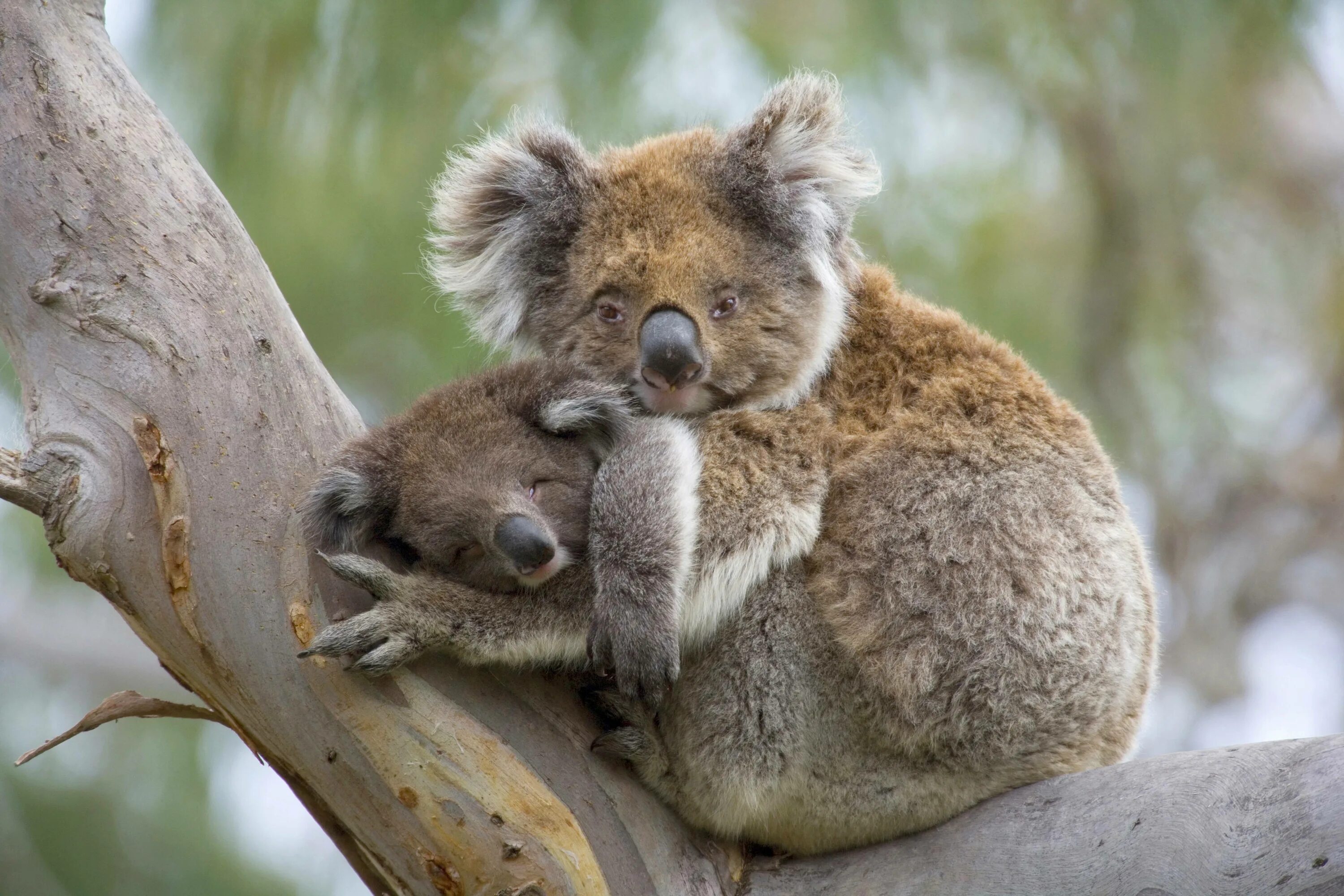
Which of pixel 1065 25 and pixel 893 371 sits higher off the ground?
pixel 1065 25

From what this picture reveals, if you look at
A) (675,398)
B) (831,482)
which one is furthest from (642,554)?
(831,482)

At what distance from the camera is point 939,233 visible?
392 inches

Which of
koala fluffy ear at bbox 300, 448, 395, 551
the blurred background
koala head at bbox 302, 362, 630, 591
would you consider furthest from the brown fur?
the blurred background

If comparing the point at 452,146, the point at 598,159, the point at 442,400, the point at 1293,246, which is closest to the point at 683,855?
the point at 442,400

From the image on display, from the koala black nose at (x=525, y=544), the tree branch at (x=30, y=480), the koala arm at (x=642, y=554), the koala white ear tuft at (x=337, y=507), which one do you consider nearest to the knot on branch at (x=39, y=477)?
the tree branch at (x=30, y=480)

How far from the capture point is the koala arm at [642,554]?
302 cm

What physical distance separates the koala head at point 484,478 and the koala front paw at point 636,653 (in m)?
0.21

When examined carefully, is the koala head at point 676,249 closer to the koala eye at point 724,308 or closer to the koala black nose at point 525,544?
the koala eye at point 724,308

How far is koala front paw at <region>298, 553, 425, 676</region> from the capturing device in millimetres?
2869

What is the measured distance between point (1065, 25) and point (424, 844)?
28.7 ft

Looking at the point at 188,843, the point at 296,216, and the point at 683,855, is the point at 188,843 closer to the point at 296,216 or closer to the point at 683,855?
the point at 296,216

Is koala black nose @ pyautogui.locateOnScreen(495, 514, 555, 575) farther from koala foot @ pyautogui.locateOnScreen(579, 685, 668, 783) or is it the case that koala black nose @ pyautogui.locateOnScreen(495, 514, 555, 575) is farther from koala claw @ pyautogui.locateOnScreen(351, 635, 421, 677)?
koala foot @ pyautogui.locateOnScreen(579, 685, 668, 783)

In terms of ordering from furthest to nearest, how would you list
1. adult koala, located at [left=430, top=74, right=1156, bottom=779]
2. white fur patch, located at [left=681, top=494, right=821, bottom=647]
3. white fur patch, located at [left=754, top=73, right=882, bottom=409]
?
white fur patch, located at [left=754, top=73, right=882, bottom=409] < adult koala, located at [left=430, top=74, right=1156, bottom=779] < white fur patch, located at [left=681, top=494, right=821, bottom=647]

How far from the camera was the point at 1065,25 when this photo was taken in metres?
9.60
